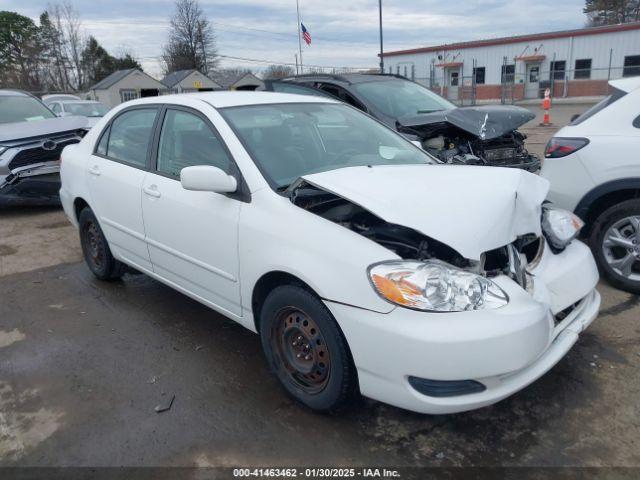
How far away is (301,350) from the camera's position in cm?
280

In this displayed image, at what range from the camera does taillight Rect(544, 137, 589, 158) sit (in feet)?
13.9

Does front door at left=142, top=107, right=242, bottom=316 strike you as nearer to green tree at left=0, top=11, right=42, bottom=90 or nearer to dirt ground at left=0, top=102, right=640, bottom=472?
dirt ground at left=0, top=102, right=640, bottom=472

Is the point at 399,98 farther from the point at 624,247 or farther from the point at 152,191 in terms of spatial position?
the point at 152,191

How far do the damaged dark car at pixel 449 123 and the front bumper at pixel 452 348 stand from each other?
357 cm

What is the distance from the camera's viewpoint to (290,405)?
9.57 feet

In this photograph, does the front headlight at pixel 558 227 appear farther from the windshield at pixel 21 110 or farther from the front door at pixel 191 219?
the windshield at pixel 21 110

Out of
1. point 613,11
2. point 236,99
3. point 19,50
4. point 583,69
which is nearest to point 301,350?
point 236,99

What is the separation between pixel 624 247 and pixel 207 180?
3225 millimetres

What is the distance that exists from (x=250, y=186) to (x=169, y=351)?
4.52 ft

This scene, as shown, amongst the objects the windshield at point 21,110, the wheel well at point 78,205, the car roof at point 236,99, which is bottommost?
the wheel well at point 78,205

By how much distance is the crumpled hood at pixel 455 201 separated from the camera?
8.00 feet

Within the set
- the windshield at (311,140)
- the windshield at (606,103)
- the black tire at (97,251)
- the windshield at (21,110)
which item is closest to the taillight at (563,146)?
the windshield at (606,103)

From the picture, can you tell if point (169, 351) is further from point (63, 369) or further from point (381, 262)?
point (381, 262)

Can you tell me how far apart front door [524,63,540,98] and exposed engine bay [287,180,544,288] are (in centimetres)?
3768
